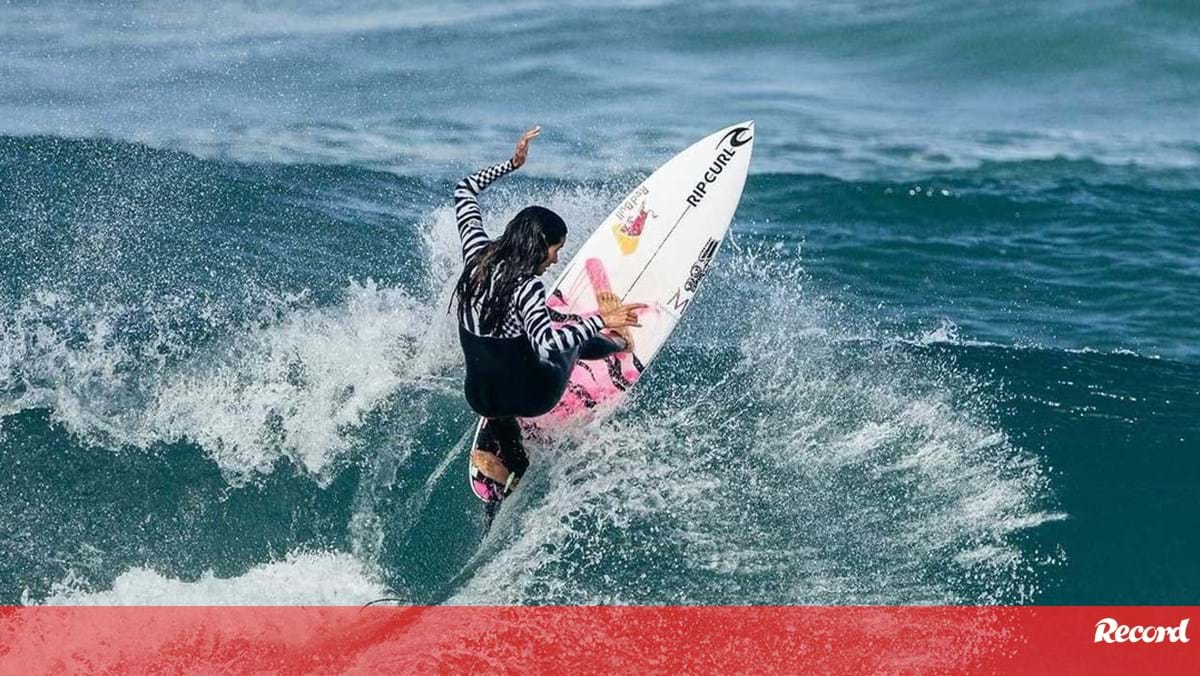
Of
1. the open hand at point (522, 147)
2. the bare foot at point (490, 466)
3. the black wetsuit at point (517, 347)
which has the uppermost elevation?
the open hand at point (522, 147)

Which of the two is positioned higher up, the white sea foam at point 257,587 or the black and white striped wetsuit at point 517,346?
the black and white striped wetsuit at point 517,346

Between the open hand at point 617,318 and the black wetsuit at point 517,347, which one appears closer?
the black wetsuit at point 517,347

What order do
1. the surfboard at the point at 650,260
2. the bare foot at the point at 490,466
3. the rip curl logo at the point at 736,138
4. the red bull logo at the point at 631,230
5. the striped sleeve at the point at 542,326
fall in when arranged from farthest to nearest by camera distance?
1. the rip curl logo at the point at 736,138
2. the red bull logo at the point at 631,230
3. the surfboard at the point at 650,260
4. the bare foot at the point at 490,466
5. the striped sleeve at the point at 542,326

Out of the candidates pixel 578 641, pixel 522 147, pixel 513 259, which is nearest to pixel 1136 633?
pixel 578 641

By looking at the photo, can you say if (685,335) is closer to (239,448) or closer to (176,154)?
(239,448)

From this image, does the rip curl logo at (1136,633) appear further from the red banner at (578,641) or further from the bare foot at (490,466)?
the bare foot at (490,466)

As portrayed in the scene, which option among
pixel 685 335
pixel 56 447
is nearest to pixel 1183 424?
pixel 685 335

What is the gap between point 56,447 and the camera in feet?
30.1

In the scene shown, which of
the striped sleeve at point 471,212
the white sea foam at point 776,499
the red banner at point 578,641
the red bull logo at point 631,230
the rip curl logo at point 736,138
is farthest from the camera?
the rip curl logo at point 736,138

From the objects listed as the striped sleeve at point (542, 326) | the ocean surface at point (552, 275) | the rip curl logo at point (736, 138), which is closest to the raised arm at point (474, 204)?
the striped sleeve at point (542, 326)

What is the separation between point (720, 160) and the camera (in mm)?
11250

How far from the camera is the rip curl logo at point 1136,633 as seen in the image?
8852mm

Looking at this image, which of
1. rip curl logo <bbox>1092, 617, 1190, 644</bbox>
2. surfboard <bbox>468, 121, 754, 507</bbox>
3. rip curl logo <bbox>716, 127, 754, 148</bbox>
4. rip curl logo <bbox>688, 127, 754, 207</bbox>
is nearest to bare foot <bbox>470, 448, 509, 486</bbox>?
surfboard <bbox>468, 121, 754, 507</bbox>

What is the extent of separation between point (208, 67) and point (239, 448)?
32.7ft
